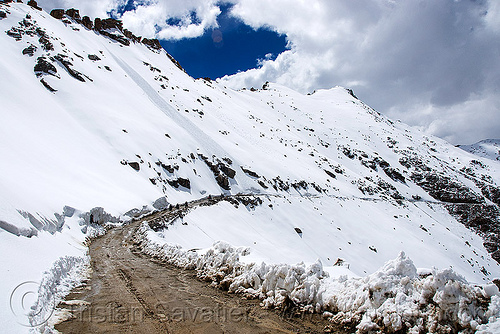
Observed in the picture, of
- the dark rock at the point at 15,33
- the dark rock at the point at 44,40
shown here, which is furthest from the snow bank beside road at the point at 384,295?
the dark rock at the point at 15,33

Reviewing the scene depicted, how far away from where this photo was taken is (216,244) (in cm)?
978

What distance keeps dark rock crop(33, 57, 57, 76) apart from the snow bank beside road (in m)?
52.1

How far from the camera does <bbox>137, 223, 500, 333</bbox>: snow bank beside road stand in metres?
4.33

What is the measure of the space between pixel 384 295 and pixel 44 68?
56634mm

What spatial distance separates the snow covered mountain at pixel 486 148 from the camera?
14562 cm

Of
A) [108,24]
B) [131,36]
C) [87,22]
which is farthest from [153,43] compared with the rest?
[87,22]

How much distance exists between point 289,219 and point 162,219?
18.9 meters

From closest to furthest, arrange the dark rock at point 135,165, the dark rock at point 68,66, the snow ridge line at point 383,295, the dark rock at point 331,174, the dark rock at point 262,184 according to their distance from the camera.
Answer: the snow ridge line at point 383,295 < the dark rock at point 135,165 < the dark rock at point 262,184 < the dark rock at point 68,66 < the dark rock at point 331,174

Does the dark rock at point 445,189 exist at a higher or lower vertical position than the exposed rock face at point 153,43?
lower

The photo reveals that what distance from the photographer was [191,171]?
41.1m

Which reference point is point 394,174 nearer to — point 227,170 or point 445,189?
point 445,189

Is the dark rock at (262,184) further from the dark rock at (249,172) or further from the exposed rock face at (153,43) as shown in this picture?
the exposed rock face at (153,43)

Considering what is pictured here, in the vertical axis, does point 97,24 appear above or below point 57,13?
above

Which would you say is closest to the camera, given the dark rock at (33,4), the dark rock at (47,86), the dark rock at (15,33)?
the dark rock at (47,86)
